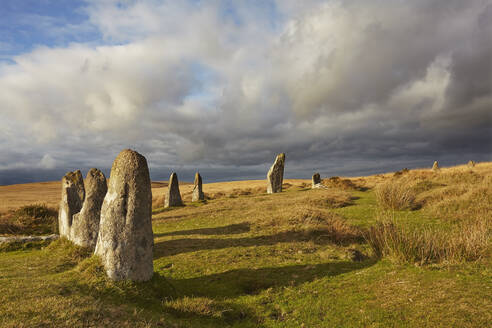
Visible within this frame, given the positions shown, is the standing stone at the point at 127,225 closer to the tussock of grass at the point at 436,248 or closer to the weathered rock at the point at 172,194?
the tussock of grass at the point at 436,248

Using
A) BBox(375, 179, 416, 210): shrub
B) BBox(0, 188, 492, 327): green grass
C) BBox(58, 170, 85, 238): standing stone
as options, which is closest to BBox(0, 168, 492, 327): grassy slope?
BBox(0, 188, 492, 327): green grass

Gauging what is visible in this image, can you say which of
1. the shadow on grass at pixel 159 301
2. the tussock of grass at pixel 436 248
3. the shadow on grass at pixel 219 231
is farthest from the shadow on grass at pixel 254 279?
the shadow on grass at pixel 219 231

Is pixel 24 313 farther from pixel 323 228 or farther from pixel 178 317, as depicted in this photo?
pixel 323 228

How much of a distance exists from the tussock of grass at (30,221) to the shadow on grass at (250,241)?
1138 centimetres

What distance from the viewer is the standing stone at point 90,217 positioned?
44.9 ft

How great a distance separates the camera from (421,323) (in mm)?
5801

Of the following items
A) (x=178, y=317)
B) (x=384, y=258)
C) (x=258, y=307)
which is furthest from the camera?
(x=384, y=258)

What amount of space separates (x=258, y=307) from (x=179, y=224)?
1391 centimetres

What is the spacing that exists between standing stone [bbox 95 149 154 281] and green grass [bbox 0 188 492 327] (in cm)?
37

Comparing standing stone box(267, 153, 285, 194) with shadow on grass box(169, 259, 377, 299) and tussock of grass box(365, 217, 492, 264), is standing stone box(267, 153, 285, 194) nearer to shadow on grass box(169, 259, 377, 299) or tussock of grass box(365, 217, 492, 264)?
shadow on grass box(169, 259, 377, 299)

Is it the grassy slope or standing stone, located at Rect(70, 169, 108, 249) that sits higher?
standing stone, located at Rect(70, 169, 108, 249)

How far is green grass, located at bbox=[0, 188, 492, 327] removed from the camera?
593 cm

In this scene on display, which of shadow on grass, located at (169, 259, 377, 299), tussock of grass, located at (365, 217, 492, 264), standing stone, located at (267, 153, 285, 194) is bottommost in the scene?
shadow on grass, located at (169, 259, 377, 299)

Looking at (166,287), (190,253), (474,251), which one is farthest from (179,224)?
(474,251)
